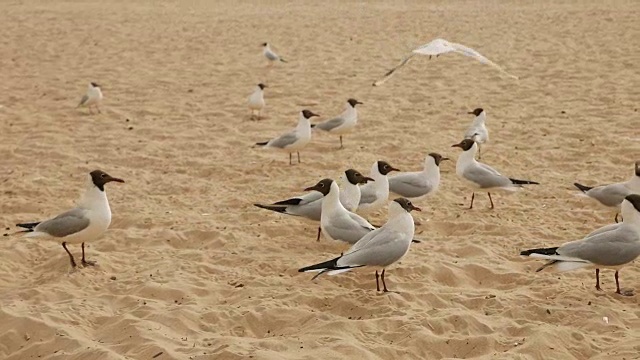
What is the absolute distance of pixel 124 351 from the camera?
4.99 m

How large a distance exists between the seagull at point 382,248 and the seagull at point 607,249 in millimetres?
941

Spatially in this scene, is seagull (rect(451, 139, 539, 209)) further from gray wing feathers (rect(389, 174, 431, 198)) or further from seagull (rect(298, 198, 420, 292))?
A: seagull (rect(298, 198, 420, 292))

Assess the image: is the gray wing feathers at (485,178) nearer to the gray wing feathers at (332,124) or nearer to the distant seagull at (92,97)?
the gray wing feathers at (332,124)

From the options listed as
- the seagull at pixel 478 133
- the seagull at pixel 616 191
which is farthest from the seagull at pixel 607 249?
the seagull at pixel 478 133

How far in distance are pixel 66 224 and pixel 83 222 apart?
13 centimetres

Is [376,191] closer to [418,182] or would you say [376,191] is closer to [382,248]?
[418,182]

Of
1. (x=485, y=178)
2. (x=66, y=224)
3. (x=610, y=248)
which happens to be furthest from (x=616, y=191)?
(x=66, y=224)

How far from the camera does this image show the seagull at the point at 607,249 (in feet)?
19.1

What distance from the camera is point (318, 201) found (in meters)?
7.26

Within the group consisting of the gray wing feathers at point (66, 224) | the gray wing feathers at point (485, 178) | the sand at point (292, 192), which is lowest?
the sand at point (292, 192)

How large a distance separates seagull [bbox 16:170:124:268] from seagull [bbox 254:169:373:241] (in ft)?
4.83

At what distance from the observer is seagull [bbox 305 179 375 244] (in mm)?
6574

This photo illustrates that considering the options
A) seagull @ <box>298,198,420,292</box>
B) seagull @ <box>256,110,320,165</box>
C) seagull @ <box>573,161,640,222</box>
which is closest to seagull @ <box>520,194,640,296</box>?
seagull @ <box>298,198,420,292</box>

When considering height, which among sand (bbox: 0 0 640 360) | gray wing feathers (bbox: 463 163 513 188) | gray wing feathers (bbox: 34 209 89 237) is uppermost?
gray wing feathers (bbox: 34 209 89 237)
